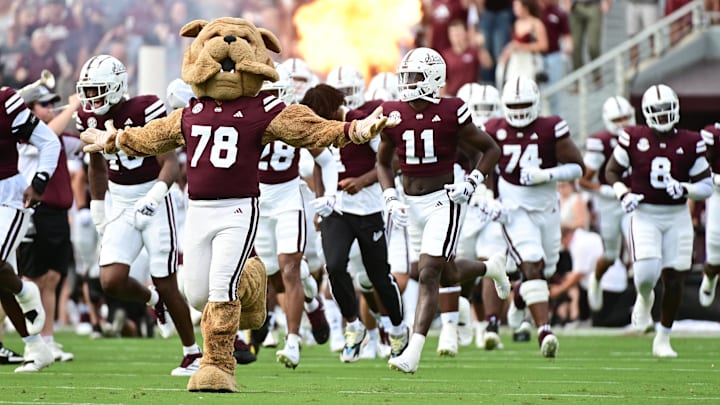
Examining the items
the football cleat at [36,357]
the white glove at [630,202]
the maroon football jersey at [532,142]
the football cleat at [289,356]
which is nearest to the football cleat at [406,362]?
the football cleat at [289,356]

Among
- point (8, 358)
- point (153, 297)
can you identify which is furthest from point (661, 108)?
point (8, 358)

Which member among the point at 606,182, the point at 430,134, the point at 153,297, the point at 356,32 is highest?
the point at 356,32

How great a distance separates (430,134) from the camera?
10570mm

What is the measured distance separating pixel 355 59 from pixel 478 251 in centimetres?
711

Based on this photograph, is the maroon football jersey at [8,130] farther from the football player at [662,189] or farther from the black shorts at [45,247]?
the football player at [662,189]

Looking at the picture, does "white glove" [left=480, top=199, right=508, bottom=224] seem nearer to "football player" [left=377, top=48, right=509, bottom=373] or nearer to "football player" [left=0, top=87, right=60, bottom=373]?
"football player" [left=377, top=48, right=509, bottom=373]

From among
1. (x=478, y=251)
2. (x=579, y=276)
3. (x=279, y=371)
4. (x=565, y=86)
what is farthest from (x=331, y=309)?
(x=565, y=86)

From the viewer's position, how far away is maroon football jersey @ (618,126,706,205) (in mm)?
12250

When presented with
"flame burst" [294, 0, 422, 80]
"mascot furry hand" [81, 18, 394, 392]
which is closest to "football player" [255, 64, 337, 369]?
"mascot furry hand" [81, 18, 394, 392]

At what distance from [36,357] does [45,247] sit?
6.78ft

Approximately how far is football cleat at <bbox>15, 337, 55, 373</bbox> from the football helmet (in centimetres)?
608

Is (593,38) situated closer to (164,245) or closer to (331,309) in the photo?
(331,309)

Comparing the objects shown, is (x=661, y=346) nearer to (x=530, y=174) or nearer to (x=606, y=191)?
(x=530, y=174)

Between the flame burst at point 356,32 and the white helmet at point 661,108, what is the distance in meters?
8.15
